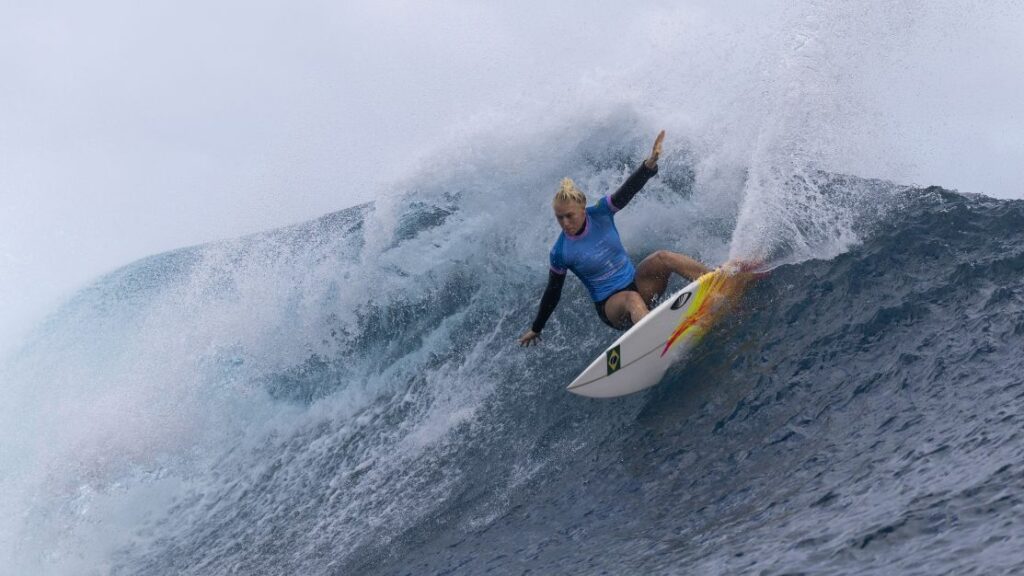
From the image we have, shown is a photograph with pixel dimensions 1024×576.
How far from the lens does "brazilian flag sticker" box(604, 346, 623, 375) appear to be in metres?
5.77

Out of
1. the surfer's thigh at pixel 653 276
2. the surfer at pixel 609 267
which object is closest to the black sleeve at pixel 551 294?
the surfer at pixel 609 267

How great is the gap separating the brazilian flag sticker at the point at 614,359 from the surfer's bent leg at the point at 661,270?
2.59 feet

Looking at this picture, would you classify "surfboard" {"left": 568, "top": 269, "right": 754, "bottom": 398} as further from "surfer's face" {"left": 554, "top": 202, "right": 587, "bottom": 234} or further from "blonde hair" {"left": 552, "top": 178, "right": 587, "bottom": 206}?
"blonde hair" {"left": 552, "top": 178, "right": 587, "bottom": 206}

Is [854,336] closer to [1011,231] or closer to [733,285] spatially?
[733,285]

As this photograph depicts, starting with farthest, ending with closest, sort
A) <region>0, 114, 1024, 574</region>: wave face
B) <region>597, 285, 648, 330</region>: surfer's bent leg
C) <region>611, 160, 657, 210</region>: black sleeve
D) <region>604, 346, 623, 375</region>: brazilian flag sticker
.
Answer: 1. <region>597, 285, 648, 330</region>: surfer's bent leg
2. <region>611, 160, 657, 210</region>: black sleeve
3. <region>604, 346, 623, 375</region>: brazilian flag sticker
4. <region>0, 114, 1024, 574</region>: wave face

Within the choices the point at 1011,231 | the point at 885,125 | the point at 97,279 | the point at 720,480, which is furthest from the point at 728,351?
the point at 97,279

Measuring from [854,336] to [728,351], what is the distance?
0.85 m

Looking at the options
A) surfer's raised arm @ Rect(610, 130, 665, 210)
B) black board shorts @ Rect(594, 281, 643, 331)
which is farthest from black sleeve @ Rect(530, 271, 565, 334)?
surfer's raised arm @ Rect(610, 130, 665, 210)

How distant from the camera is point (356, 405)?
8258 millimetres

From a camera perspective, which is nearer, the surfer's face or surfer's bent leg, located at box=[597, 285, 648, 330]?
the surfer's face

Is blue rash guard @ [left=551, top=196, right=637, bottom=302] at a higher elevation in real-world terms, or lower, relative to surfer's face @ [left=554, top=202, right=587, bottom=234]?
lower

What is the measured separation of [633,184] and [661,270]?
750 millimetres

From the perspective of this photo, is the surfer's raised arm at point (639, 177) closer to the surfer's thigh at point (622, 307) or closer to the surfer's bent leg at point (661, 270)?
the surfer's bent leg at point (661, 270)

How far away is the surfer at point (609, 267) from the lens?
6.08 meters
